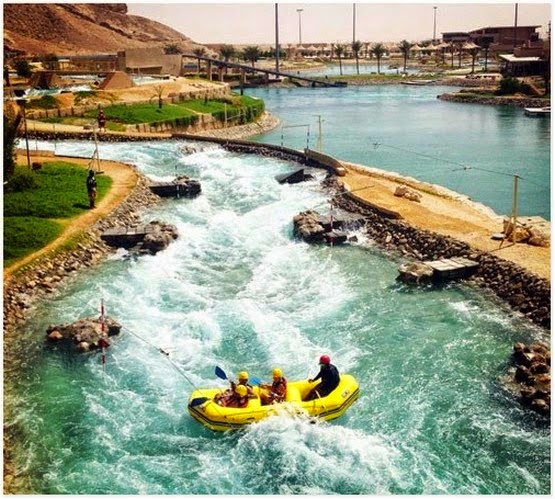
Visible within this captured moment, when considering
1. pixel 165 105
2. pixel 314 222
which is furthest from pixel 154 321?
pixel 165 105

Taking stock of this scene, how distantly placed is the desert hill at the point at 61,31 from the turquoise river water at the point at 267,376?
366 ft

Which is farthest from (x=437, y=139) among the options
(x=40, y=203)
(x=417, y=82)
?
(x=417, y=82)

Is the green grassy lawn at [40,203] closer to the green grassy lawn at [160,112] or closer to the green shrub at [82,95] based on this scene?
the green grassy lawn at [160,112]

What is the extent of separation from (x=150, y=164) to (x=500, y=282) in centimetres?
2737

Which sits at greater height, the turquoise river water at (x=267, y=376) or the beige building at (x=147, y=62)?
the beige building at (x=147, y=62)

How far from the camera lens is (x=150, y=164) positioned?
44125mm

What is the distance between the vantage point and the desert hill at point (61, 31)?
135000 mm

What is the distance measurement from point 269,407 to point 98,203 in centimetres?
1880

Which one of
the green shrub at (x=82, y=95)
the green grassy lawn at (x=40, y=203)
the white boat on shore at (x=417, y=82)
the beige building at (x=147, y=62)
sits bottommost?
the green grassy lawn at (x=40, y=203)

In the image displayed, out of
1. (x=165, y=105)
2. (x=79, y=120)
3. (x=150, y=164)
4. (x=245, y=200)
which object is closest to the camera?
(x=245, y=200)

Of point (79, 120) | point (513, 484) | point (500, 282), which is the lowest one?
point (513, 484)

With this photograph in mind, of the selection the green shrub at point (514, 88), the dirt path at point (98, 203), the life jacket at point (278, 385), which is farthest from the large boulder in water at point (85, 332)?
the green shrub at point (514, 88)

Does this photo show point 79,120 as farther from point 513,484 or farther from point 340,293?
point 513,484

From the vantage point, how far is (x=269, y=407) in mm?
15469
